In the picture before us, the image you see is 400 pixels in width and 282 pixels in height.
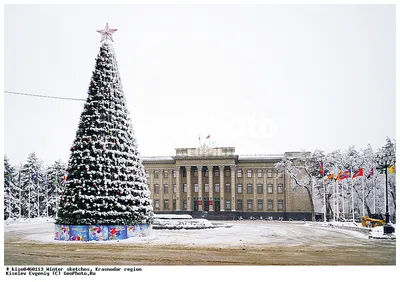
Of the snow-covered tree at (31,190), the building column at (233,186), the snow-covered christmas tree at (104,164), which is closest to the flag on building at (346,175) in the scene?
the snow-covered christmas tree at (104,164)

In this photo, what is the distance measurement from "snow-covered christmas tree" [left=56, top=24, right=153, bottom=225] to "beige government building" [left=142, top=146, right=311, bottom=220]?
3262 cm

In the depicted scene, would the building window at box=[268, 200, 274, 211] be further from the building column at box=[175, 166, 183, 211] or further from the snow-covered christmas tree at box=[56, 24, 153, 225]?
the snow-covered christmas tree at box=[56, 24, 153, 225]

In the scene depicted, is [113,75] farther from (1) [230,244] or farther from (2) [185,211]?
(2) [185,211]

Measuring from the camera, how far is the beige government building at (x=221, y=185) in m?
57.9

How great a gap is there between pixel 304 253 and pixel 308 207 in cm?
3720

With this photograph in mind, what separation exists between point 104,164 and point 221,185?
1401 inches

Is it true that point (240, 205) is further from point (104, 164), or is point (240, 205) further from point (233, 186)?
point (104, 164)

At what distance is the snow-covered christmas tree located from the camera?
23766 millimetres

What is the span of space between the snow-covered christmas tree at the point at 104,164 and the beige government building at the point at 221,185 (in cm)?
3262

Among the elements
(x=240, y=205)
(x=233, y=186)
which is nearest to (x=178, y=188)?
(x=233, y=186)

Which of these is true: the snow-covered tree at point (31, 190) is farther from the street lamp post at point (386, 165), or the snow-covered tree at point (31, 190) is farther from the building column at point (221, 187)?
the street lamp post at point (386, 165)

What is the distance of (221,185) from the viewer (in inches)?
2315

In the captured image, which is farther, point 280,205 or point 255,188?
point 255,188

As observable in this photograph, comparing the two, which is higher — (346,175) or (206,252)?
(346,175)
